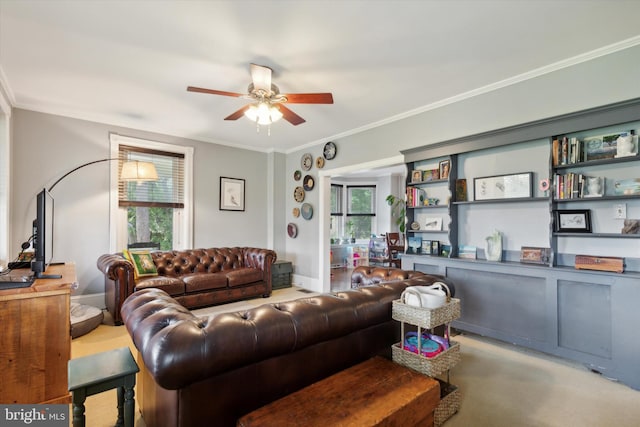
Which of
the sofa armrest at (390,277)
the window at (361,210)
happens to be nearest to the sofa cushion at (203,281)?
the sofa armrest at (390,277)

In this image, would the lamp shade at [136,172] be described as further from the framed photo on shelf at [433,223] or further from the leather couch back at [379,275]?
the framed photo on shelf at [433,223]

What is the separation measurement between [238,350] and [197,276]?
334 centimetres

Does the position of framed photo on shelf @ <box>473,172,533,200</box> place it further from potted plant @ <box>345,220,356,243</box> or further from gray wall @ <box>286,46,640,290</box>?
potted plant @ <box>345,220,356,243</box>

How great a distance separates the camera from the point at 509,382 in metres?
2.46

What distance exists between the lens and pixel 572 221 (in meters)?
2.86

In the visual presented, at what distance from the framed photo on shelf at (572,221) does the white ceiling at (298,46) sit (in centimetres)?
142

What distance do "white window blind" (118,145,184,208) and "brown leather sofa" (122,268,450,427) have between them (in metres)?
3.64

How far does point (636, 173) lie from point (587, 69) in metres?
1.03

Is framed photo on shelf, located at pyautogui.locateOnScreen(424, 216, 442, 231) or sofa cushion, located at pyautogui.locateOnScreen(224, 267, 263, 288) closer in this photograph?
framed photo on shelf, located at pyautogui.locateOnScreen(424, 216, 442, 231)

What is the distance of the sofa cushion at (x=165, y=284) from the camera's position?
3.87 m

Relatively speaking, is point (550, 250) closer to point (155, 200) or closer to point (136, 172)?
point (136, 172)

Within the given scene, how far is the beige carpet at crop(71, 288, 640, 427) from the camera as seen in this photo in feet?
6.54

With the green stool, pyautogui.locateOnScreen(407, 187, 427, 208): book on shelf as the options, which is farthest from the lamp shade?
pyautogui.locateOnScreen(407, 187, 427, 208): book on shelf

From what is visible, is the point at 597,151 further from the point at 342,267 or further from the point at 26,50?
the point at 342,267
